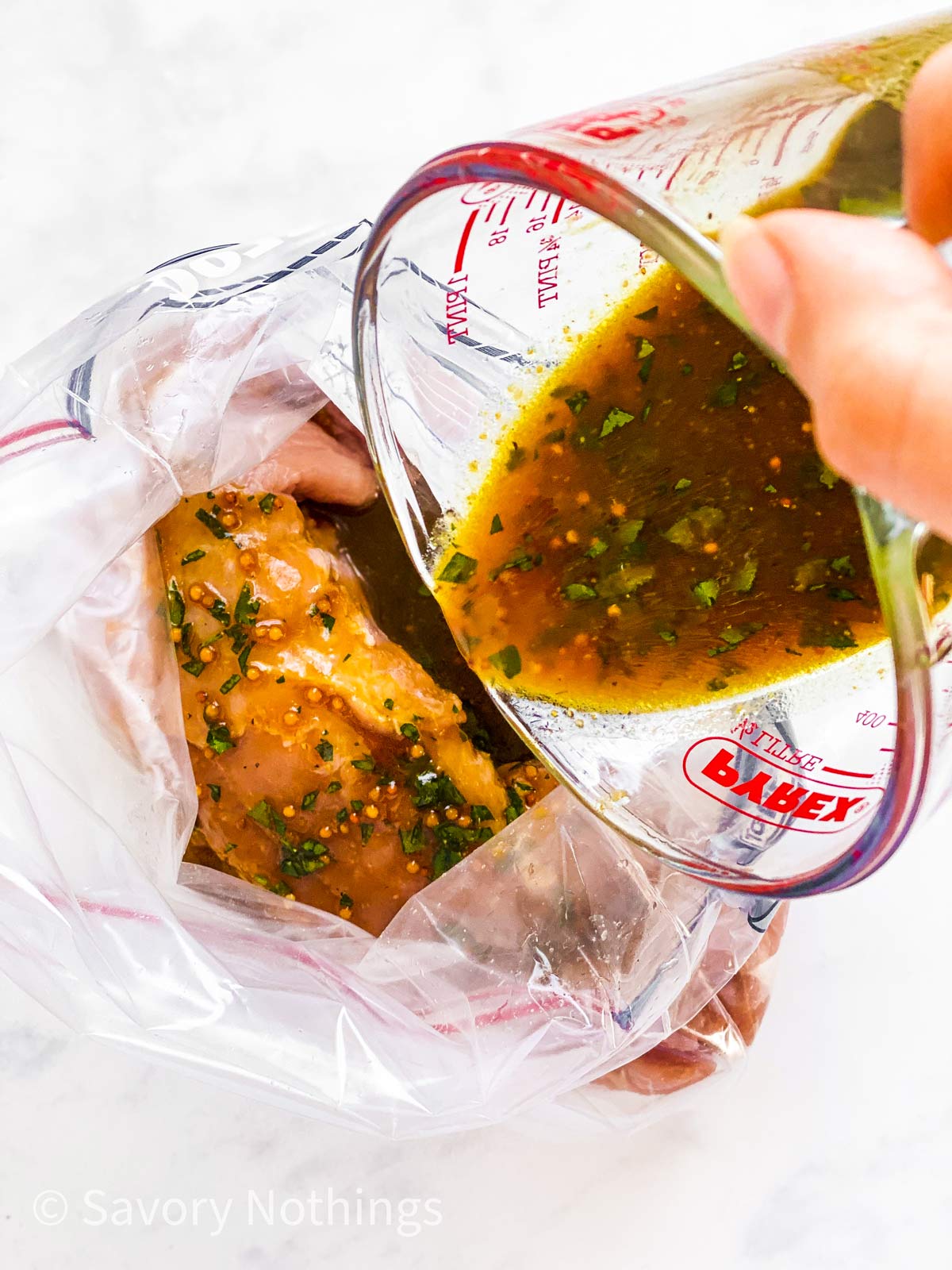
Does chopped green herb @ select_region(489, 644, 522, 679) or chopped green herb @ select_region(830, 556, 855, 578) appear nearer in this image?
chopped green herb @ select_region(830, 556, 855, 578)

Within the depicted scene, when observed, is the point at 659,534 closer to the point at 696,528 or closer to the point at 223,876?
the point at 696,528

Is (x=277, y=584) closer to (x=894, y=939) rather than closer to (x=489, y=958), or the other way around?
(x=489, y=958)

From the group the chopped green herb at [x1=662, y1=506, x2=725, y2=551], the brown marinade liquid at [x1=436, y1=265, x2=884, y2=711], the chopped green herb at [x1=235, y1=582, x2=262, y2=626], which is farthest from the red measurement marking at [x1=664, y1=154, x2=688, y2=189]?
the chopped green herb at [x1=235, y1=582, x2=262, y2=626]

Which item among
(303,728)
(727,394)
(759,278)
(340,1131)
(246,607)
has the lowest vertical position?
(340,1131)

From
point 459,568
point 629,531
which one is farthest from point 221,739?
point 629,531

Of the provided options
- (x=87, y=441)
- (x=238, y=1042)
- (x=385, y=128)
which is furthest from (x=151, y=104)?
(x=238, y=1042)

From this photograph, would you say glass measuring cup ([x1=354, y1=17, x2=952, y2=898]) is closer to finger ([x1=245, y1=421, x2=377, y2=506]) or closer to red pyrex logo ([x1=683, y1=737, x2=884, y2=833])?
red pyrex logo ([x1=683, y1=737, x2=884, y2=833])

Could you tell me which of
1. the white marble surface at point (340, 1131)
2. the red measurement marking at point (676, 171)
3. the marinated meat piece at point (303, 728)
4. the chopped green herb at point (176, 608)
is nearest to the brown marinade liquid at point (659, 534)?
the red measurement marking at point (676, 171)
